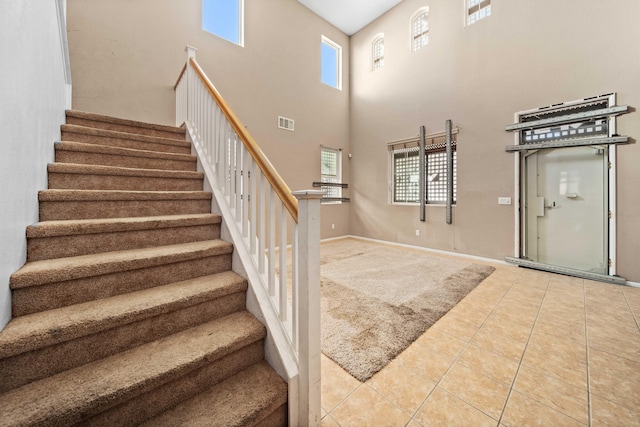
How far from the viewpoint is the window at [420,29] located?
4.79 m

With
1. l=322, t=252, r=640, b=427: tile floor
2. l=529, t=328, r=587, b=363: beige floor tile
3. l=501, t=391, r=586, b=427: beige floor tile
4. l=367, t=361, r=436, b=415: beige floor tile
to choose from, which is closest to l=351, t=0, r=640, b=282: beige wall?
l=322, t=252, r=640, b=427: tile floor

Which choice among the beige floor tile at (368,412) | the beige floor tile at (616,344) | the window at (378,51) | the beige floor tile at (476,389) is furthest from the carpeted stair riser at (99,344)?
the window at (378,51)

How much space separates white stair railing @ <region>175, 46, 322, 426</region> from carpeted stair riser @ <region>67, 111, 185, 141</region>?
3.66 ft

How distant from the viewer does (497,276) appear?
130 inches

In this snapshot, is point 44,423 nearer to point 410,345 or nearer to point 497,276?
point 410,345

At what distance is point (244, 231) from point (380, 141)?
4.69m

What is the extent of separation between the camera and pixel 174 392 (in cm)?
104

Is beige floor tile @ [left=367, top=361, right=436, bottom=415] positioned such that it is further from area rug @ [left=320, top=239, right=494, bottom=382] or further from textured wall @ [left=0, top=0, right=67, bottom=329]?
textured wall @ [left=0, top=0, right=67, bottom=329]

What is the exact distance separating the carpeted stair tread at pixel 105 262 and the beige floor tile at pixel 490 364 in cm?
180

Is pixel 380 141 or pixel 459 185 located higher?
pixel 380 141

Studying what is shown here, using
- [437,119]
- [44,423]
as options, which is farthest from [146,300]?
[437,119]

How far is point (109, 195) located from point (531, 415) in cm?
280

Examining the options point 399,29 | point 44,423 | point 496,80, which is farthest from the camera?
point 399,29

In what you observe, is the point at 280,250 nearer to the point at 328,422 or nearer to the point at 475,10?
the point at 328,422
